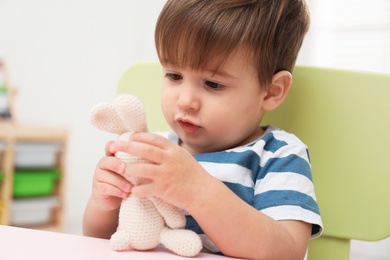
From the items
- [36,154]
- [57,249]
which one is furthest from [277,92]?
[36,154]

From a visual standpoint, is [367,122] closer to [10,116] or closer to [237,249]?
[237,249]

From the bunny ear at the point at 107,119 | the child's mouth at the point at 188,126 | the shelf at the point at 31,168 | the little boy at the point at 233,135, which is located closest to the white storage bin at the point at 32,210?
the shelf at the point at 31,168

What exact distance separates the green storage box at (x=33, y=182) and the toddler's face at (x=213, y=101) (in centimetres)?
162

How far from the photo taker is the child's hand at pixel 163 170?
459 mm

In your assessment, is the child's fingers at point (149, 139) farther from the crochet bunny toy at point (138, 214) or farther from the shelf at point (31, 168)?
the shelf at point (31, 168)

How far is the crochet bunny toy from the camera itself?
0.46 meters

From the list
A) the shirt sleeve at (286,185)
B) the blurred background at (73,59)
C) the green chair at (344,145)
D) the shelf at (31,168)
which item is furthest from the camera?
the blurred background at (73,59)

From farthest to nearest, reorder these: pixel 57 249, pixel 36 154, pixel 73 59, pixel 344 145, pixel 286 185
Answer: pixel 73 59, pixel 36 154, pixel 344 145, pixel 286 185, pixel 57 249

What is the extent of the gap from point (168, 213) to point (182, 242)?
41 mm

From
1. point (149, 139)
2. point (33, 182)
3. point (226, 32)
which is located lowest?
point (33, 182)

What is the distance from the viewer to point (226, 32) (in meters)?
0.60

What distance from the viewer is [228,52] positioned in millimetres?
602

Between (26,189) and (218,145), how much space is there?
1.67 meters

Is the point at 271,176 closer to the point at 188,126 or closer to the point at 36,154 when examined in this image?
the point at 188,126
